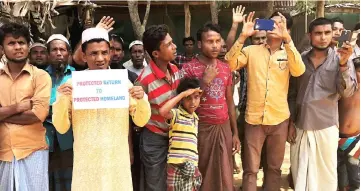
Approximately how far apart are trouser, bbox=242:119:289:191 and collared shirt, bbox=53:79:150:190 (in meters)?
1.45

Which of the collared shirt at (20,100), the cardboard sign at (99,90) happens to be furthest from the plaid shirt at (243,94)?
the collared shirt at (20,100)

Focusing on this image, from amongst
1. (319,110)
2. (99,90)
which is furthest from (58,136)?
(319,110)

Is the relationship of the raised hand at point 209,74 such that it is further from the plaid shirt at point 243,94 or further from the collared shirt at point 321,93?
the collared shirt at point 321,93

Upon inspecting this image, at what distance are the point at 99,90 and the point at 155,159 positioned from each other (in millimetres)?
918

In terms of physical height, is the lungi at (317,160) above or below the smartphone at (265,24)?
below

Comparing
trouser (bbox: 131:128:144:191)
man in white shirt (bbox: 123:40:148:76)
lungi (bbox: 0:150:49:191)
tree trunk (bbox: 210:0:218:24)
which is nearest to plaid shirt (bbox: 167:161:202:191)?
trouser (bbox: 131:128:144:191)

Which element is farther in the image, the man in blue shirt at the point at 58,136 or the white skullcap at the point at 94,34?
the man in blue shirt at the point at 58,136

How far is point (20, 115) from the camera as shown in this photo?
3.26 metres

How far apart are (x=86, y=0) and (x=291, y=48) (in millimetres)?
5378

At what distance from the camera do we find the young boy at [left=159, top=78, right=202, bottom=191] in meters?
3.61

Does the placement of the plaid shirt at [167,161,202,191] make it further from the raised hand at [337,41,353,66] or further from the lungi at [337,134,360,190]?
the lungi at [337,134,360,190]

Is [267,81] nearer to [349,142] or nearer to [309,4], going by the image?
[349,142]

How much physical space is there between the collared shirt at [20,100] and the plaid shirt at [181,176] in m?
1.15

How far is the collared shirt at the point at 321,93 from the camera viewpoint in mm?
4062
